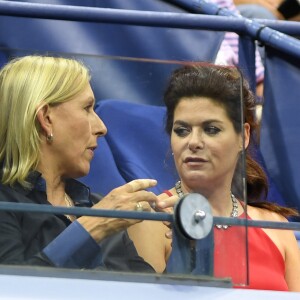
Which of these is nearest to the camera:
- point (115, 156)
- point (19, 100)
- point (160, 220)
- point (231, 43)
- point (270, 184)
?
point (160, 220)

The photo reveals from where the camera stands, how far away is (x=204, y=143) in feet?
7.17

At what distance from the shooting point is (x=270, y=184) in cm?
352

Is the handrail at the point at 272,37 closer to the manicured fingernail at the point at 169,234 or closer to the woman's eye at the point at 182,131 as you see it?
the woman's eye at the point at 182,131

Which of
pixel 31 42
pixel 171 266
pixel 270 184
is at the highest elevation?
pixel 31 42

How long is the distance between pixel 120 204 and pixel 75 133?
0.88 ft

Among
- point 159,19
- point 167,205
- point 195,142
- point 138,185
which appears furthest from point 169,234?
point 159,19

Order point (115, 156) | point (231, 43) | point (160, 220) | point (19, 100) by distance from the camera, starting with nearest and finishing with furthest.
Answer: point (160, 220) → point (19, 100) → point (115, 156) → point (231, 43)

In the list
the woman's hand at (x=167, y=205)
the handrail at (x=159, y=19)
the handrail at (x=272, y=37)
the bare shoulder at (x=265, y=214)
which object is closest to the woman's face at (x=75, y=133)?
the woman's hand at (x=167, y=205)

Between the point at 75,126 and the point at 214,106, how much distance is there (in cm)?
28

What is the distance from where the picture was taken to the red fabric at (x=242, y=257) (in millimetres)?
1930

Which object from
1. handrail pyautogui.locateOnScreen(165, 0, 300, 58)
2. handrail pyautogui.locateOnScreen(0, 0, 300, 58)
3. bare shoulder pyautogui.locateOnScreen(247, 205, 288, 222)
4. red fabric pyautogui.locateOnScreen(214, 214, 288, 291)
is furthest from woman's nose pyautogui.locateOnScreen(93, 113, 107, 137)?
handrail pyautogui.locateOnScreen(165, 0, 300, 58)

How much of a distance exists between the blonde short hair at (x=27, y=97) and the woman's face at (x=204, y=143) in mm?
220

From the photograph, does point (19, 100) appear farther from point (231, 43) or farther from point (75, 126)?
point (231, 43)

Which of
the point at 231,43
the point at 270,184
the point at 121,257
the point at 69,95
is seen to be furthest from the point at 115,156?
the point at 231,43
